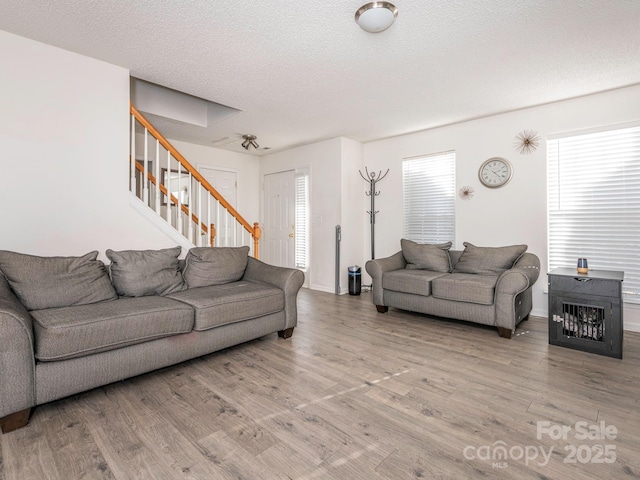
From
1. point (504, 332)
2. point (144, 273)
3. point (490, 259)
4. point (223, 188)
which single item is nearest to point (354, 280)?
point (490, 259)

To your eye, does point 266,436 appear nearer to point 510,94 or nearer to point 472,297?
point 472,297

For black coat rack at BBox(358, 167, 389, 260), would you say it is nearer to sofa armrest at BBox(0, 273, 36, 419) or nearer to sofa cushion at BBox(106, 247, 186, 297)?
sofa cushion at BBox(106, 247, 186, 297)

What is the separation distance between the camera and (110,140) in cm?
312

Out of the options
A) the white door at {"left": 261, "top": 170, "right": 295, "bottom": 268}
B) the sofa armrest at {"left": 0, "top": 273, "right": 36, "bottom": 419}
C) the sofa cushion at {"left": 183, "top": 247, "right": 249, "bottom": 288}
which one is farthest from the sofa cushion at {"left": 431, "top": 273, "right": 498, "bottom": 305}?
the sofa armrest at {"left": 0, "top": 273, "right": 36, "bottom": 419}

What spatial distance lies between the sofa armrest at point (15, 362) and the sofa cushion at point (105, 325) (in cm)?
8

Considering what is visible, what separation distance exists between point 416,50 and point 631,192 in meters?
2.75

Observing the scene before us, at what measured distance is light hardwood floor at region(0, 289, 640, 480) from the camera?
1486 mm

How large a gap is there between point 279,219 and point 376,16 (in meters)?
4.46

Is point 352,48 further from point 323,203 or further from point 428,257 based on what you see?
point 323,203

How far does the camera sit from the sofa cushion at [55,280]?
223cm

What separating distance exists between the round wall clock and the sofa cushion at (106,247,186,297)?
12.8 ft

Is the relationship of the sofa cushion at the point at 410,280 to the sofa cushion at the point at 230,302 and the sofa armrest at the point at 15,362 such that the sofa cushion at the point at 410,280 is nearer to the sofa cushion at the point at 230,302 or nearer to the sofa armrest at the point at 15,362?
the sofa cushion at the point at 230,302

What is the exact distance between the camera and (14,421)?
5.70 feet

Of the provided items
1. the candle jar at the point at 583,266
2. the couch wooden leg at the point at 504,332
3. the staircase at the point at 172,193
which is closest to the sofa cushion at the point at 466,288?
the couch wooden leg at the point at 504,332
